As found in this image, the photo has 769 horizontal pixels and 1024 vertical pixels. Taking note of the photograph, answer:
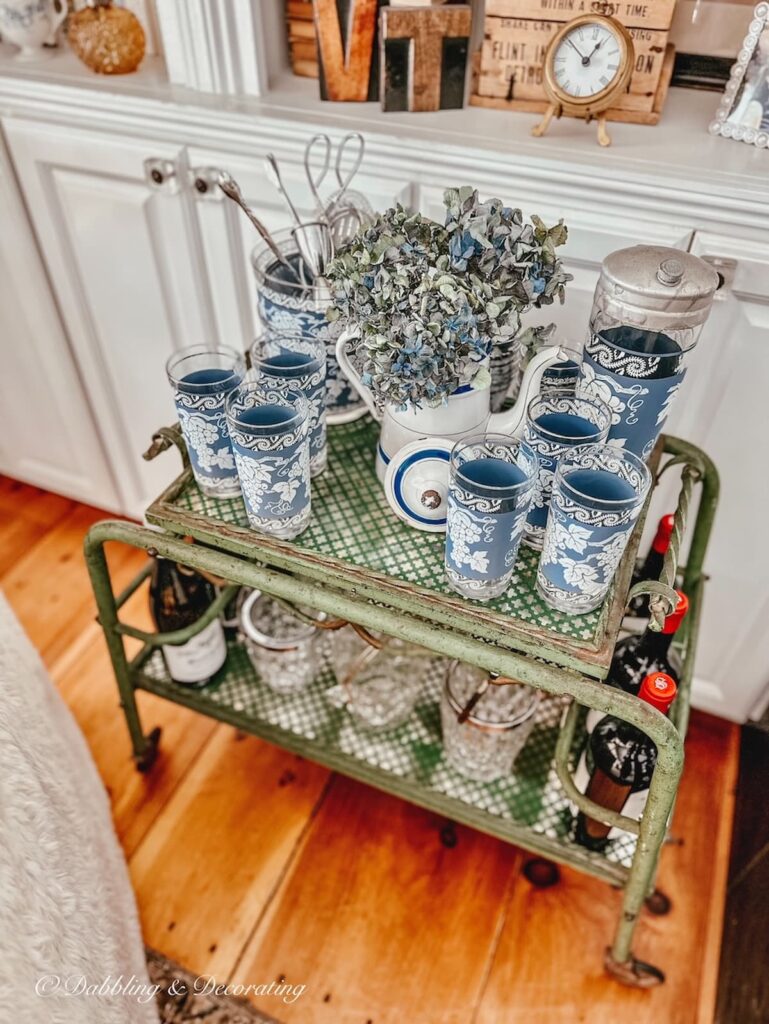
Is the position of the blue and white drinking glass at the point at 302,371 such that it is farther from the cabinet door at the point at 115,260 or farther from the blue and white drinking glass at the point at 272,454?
the cabinet door at the point at 115,260

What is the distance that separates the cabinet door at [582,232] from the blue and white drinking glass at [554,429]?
246 mm

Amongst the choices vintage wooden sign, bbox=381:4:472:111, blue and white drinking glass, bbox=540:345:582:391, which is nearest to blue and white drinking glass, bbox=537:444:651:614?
blue and white drinking glass, bbox=540:345:582:391

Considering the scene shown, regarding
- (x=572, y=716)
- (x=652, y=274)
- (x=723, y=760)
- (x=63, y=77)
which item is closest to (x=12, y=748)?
(x=572, y=716)

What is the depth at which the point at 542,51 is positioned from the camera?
989 mm

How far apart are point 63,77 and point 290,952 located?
52.3 inches

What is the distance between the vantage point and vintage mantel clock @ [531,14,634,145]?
89 cm

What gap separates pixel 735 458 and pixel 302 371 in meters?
0.63

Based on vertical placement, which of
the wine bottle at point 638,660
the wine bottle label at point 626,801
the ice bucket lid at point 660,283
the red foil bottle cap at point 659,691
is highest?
the ice bucket lid at point 660,283

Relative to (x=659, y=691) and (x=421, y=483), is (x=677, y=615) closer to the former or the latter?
Result: (x=659, y=691)

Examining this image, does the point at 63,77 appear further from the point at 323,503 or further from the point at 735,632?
the point at 735,632

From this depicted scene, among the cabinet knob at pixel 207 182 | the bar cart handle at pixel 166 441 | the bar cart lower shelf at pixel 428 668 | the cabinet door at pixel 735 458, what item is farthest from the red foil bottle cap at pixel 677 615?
the cabinet knob at pixel 207 182

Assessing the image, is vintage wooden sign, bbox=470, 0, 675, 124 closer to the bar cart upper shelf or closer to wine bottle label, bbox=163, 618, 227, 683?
the bar cart upper shelf

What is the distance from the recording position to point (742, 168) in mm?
911

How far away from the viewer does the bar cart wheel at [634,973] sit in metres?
1.09
